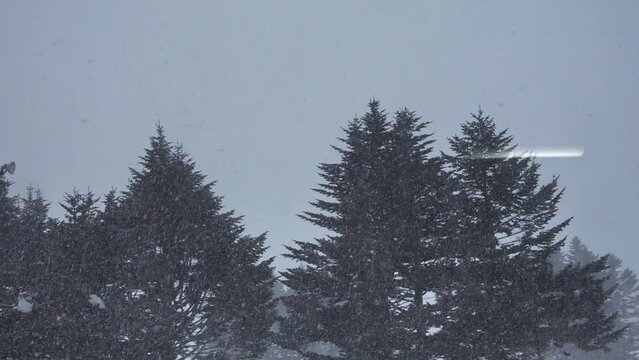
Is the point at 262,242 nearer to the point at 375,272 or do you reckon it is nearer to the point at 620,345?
the point at 375,272

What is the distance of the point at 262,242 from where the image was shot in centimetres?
1689

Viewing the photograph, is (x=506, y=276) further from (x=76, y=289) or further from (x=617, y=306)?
(x=617, y=306)

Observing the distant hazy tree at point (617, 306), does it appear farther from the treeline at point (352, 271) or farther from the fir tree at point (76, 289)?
the fir tree at point (76, 289)

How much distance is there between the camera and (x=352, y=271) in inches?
589

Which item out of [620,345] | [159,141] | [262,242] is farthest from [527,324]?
[620,345]

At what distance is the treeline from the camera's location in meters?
14.1

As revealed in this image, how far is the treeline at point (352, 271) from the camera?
46.3 feet

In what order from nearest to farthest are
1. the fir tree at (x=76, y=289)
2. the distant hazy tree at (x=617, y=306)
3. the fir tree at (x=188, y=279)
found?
the fir tree at (x=76, y=289), the fir tree at (x=188, y=279), the distant hazy tree at (x=617, y=306)

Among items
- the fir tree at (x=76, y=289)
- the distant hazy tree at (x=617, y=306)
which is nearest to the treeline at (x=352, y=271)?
the fir tree at (x=76, y=289)

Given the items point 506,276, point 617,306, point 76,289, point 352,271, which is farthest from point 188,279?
point 617,306

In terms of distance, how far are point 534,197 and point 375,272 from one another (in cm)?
658

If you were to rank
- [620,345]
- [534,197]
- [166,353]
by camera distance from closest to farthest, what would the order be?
[166,353]
[534,197]
[620,345]

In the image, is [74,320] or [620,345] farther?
[620,345]

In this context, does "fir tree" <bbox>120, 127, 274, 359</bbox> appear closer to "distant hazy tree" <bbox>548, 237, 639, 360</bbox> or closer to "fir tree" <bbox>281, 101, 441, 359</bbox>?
"fir tree" <bbox>281, 101, 441, 359</bbox>
